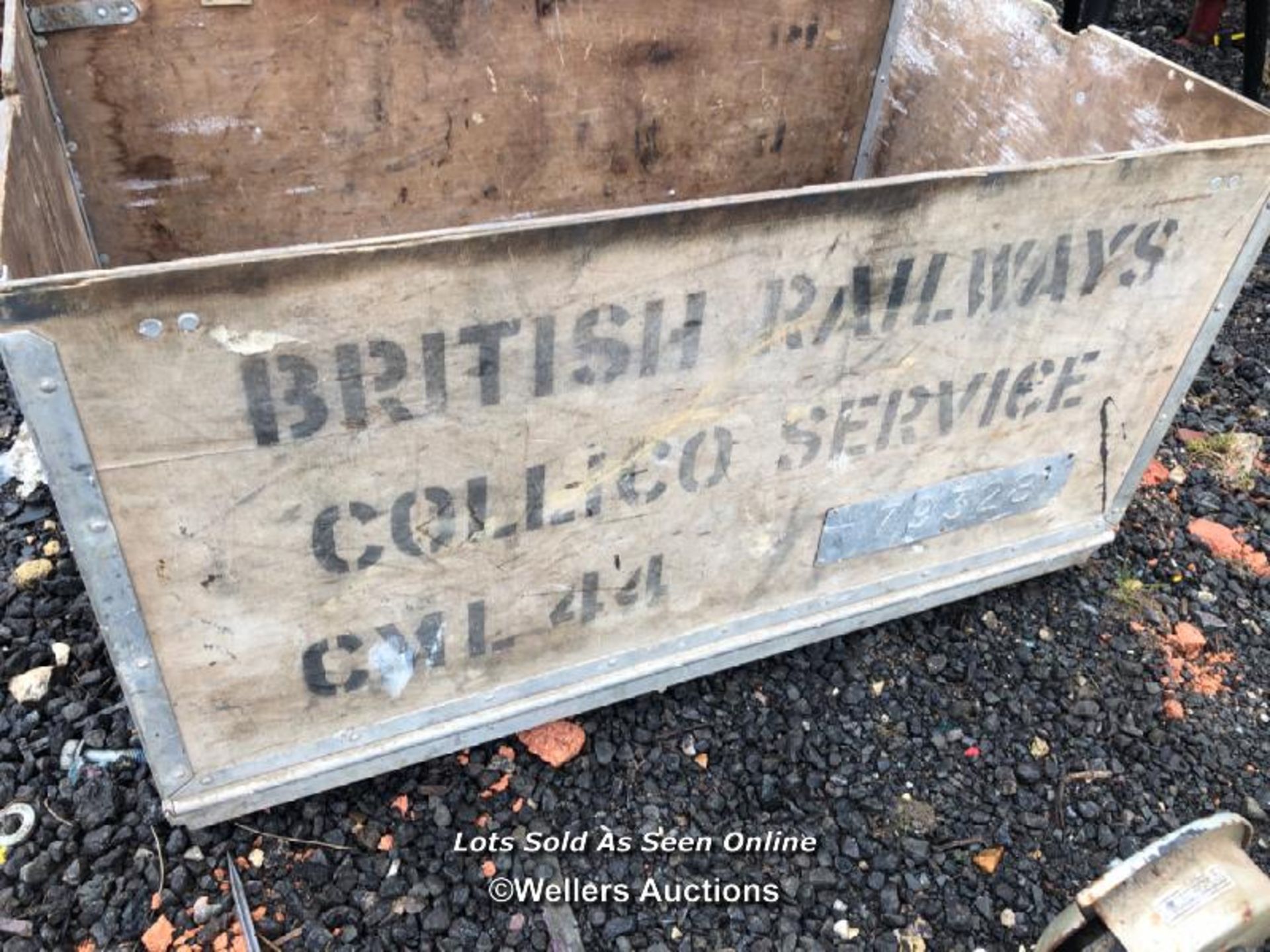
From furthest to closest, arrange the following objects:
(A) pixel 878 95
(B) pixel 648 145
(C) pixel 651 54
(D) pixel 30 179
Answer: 1. (A) pixel 878 95
2. (B) pixel 648 145
3. (C) pixel 651 54
4. (D) pixel 30 179

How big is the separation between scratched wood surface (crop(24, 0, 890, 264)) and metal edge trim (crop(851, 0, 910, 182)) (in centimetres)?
3

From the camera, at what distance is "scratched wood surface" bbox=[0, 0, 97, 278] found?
63.1 inches

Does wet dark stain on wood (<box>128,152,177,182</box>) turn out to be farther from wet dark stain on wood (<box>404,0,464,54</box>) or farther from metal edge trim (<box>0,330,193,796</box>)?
metal edge trim (<box>0,330,193,796</box>)

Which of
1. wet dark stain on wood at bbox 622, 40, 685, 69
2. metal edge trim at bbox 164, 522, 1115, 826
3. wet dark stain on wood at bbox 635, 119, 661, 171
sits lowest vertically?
metal edge trim at bbox 164, 522, 1115, 826

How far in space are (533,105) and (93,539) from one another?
6.32 ft

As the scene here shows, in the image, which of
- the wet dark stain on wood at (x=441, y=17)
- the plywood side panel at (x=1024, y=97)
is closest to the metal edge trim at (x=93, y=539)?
the wet dark stain on wood at (x=441, y=17)

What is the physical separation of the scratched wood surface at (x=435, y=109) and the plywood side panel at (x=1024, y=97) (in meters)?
0.16

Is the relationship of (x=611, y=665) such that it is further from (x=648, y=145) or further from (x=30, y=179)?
(x=648, y=145)

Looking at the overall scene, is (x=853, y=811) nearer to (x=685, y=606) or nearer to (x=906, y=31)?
(x=685, y=606)

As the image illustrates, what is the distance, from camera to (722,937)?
2.06 metres

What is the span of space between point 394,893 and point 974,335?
1.61 m

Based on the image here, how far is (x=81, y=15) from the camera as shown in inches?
96.9

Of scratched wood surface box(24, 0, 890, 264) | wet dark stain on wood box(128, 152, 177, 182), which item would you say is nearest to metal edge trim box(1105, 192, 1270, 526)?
scratched wood surface box(24, 0, 890, 264)

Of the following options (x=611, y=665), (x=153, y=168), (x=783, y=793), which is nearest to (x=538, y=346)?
(x=611, y=665)
